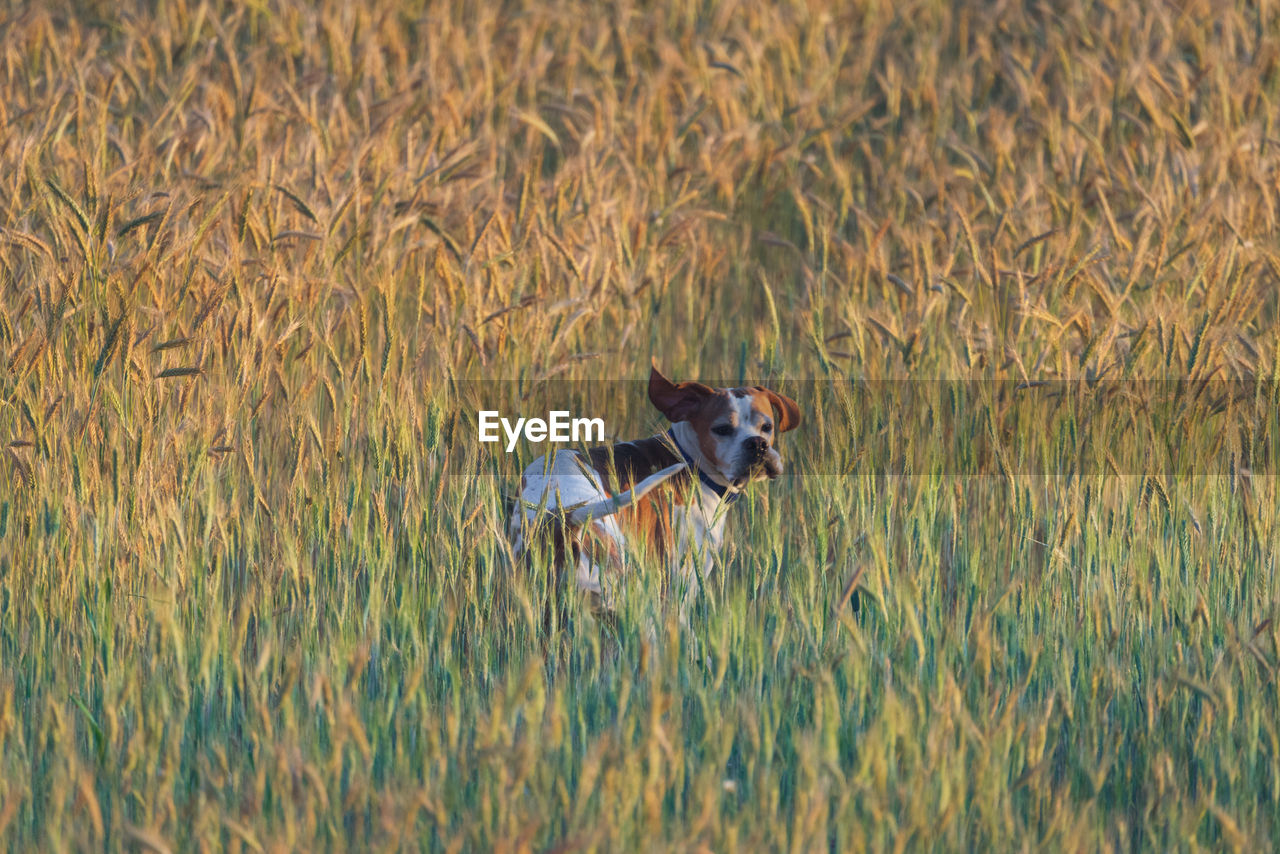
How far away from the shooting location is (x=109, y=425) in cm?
341

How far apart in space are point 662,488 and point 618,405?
3.00ft

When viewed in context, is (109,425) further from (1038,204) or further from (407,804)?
(1038,204)

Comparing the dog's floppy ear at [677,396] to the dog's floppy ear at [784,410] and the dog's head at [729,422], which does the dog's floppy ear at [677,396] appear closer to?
the dog's head at [729,422]

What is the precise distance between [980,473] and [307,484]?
1744 millimetres

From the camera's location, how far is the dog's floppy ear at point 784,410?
354 cm

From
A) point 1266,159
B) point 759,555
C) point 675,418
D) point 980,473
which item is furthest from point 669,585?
point 1266,159

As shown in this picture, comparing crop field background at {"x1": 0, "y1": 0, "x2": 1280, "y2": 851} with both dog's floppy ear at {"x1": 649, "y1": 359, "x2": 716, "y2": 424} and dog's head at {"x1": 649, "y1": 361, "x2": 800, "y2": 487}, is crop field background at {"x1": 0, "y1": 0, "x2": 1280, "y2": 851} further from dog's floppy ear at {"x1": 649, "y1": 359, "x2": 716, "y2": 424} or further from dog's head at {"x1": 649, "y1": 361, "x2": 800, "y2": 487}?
dog's floppy ear at {"x1": 649, "y1": 359, "x2": 716, "y2": 424}
